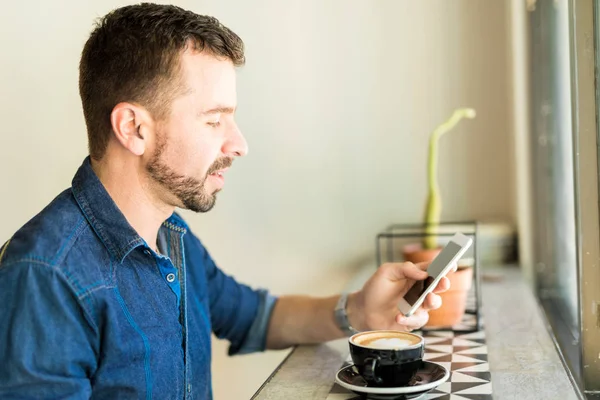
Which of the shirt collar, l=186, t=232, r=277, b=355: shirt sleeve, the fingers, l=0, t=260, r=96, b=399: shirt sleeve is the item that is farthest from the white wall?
l=0, t=260, r=96, b=399: shirt sleeve

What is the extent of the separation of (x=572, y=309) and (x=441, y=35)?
0.98m

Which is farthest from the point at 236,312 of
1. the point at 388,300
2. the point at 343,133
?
the point at 343,133

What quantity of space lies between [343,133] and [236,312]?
32.5 inches

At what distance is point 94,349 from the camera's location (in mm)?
1030

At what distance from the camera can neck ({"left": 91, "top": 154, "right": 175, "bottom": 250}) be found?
1.18 metres

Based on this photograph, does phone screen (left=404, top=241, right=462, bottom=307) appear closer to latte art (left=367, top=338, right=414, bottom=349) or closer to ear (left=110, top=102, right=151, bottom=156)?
latte art (left=367, top=338, right=414, bottom=349)

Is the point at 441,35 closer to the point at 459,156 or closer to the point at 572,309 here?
the point at 459,156

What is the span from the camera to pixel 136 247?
1.11 metres

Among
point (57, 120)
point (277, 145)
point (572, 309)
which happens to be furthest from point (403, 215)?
point (57, 120)

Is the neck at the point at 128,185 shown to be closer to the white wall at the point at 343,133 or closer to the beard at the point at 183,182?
the beard at the point at 183,182

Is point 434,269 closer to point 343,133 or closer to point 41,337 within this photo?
point 41,337

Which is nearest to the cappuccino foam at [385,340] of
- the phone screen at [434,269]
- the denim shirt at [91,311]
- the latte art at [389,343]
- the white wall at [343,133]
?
the latte art at [389,343]

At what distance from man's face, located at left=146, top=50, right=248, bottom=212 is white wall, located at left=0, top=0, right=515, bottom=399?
91cm

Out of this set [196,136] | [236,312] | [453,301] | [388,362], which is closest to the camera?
[388,362]
